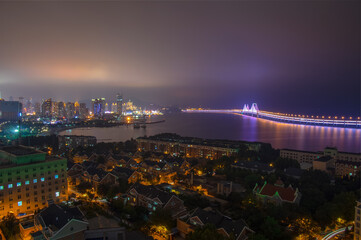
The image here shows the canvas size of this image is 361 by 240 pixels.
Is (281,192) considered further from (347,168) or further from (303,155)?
(303,155)

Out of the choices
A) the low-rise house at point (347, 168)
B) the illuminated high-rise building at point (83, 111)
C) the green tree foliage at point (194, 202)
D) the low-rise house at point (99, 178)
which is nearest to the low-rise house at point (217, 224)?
the green tree foliage at point (194, 202)

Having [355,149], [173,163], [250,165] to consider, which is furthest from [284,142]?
[173,163]

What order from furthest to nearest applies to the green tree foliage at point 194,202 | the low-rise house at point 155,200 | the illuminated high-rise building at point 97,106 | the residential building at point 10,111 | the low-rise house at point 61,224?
the illuminated high-rise building at point 97,106 < the residential building at point 10,111 < the green tree foliage at point 194,202 < the low-rise house at point 155,200 < the low-rise house at point 61,224

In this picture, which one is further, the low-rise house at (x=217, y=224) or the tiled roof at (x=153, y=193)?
the tiled roof at (x=153, y=193)

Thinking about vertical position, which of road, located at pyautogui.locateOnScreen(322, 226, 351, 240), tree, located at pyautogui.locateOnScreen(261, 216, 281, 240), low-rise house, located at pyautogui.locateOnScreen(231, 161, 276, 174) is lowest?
road, located at pyautogui.locateOnScreen(322, 226, 351, 240)

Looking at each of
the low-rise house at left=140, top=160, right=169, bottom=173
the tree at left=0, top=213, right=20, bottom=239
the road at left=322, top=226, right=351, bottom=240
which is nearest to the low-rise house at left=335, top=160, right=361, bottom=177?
the road at left=322, top=226, right=351, bottom=240

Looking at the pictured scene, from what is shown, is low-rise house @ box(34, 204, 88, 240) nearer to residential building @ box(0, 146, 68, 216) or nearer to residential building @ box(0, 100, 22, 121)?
residential building @ box(0, 146, 68, 216)

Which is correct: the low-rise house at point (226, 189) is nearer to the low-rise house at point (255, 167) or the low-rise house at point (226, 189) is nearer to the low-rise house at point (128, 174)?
the low-rise house at point (255, 167)
